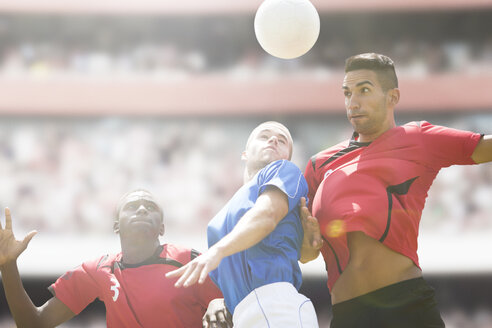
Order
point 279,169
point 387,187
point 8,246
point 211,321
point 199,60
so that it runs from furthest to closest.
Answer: point 199,60 < point 8,246 < point 211,321 < point 387,187 < point 279,169

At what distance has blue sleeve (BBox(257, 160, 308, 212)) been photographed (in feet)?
11.3

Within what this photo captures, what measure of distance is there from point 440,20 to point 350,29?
249 centimetres

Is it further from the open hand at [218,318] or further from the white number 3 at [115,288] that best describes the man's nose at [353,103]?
the white number 3 at [115,288]

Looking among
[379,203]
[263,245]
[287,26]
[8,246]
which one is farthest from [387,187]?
[8,246]

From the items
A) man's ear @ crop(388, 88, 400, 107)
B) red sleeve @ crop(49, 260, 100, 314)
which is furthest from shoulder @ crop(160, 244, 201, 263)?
man's ear @ crop(388, 88, 400, 107)

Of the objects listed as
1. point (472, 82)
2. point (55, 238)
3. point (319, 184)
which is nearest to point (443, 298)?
point (472, 82)

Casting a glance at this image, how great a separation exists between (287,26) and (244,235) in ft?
6.55

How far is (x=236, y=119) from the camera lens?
16.6 meters

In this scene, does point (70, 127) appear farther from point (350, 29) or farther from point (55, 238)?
point (350, 29)

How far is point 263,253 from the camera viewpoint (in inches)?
134

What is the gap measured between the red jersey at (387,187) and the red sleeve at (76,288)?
1.90 metres

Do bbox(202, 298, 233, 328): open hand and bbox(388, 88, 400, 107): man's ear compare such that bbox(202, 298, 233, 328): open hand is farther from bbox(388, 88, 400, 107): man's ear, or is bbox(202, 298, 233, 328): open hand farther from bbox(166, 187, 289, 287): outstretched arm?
bbox(388, 88, 400, 107): man's ear

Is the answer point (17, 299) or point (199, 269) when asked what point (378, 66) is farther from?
point (17, 299)

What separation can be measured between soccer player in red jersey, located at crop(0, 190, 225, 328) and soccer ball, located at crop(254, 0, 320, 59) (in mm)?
1569
